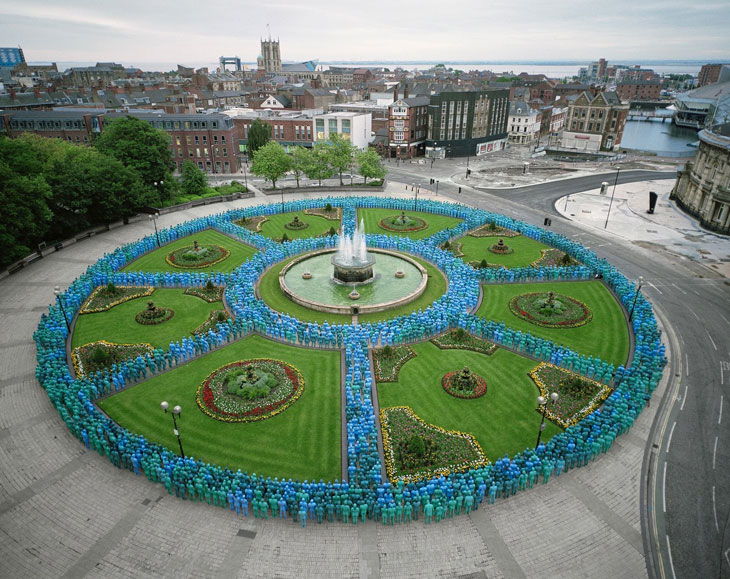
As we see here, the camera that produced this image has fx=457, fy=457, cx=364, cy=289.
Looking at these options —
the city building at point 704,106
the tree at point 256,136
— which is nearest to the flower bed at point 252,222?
the tree at point 256,136

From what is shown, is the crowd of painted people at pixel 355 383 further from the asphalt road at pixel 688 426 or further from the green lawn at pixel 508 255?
the green lawn at pixel 508 255

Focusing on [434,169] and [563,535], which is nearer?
[563,535]

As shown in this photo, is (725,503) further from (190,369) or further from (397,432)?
(190,369)

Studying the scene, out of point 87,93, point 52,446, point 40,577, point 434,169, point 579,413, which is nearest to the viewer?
point 40,577

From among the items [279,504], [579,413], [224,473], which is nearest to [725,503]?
[579,413]

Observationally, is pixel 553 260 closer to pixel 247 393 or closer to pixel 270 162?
pixel 247 393

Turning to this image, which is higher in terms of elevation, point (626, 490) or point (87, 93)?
point (87, 93)
